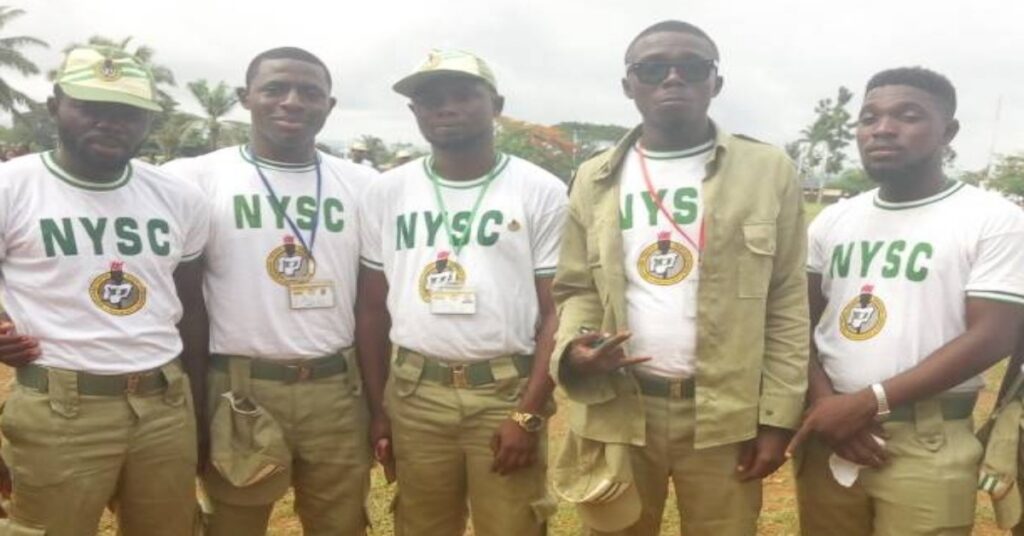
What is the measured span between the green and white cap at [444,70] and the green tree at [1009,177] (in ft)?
174

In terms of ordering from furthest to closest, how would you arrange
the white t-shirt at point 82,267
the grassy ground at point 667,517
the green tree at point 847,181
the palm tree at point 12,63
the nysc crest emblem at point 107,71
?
the green tree at point 847,181 → the palm tree at point 12,63 → the grassy ground at point 667,517 → the nysc crest emblem at point 107,71 → the white t-shirt at point 82,267

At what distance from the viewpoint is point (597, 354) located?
2898mm

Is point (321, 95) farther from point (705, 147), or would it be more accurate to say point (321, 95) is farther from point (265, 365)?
point (705, 147)

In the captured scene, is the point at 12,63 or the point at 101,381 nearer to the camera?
the point at 101,381

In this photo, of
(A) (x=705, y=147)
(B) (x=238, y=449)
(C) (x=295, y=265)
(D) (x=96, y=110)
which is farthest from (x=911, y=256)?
(D) (x=96, y=110)

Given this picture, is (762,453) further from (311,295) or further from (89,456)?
(89,456)

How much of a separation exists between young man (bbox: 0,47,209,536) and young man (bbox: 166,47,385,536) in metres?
0.25

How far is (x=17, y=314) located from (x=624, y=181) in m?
2.30

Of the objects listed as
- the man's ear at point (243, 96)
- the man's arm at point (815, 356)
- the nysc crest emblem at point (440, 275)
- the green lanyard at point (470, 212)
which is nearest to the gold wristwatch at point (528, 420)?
the nysc crest emblem at point (440, 275)

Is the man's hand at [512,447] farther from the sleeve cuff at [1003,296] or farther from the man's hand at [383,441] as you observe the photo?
the sleeve cuff at [1003,296]

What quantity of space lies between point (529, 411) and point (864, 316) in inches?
51.5

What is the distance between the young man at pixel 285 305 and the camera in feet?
11.5

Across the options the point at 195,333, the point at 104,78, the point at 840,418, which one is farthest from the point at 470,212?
the point at 840,418

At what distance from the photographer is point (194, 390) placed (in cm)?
360
